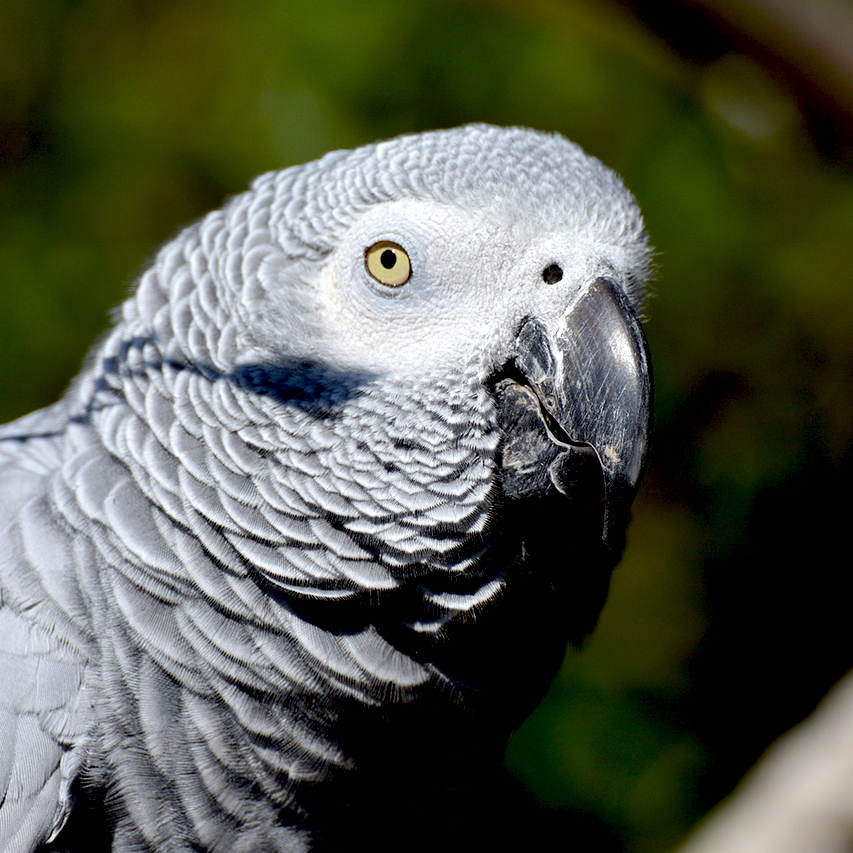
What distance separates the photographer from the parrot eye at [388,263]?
1.07m

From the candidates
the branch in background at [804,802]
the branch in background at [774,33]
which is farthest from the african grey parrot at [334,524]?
the branch in background at [804,802]

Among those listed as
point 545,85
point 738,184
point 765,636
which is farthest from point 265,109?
point 765,636

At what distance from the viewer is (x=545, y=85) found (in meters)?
2.52

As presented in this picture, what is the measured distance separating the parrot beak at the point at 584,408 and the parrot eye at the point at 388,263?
186 mm

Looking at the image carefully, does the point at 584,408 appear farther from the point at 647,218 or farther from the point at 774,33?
the point at 647,218

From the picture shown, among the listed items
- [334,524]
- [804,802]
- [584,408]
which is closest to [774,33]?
[584,408]

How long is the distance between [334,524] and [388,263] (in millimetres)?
369

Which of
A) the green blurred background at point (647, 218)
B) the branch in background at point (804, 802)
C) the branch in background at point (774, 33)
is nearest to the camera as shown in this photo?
the branch in background at point (774, 33)

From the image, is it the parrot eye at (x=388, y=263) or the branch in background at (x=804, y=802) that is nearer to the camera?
the parrot eye at (x=388, y=263)

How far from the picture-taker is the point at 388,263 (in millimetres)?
1078

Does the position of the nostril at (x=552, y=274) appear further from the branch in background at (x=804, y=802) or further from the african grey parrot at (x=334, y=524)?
the branch in background at (x=804, y=802)

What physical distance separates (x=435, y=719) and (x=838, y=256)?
235 centimetres

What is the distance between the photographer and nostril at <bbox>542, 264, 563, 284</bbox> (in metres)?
1.04

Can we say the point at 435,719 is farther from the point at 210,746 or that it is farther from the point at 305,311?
the point at 305,311
